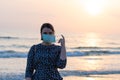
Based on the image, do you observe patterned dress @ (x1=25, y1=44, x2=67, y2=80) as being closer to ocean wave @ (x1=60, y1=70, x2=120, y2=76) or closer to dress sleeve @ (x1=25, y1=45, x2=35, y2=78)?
dress sleeve @ (x1=25, y1=45, x2=35, y2=78)

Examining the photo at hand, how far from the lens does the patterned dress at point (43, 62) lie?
4.27 meters

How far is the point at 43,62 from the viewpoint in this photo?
4266 millimetres

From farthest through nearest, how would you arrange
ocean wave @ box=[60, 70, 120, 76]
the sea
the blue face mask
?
1. the sea
2. ocean wave @ box=[60, 70, 120, 76]
3. the blue face mask

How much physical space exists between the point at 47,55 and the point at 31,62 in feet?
0.69

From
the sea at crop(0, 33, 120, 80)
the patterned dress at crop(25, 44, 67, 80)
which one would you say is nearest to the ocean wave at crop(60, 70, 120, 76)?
the sea at crop(0, 33, 120, 80)

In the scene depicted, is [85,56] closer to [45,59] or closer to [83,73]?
[83,73]

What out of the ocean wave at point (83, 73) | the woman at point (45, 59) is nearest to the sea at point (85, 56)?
the ocean wave at point (83, 73)

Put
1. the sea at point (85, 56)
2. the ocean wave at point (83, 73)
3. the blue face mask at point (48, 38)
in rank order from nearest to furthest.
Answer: the blue face mask at point (48, 38) < the ocean wave at point (83, 73) < the sea at point (85, 56)

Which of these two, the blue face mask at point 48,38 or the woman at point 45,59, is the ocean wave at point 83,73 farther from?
the blue face mask at point 48,38

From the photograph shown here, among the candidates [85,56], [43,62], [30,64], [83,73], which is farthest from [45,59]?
[85,56]

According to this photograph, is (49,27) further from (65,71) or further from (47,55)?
(65,71)

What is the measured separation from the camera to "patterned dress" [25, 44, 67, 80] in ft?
14.0

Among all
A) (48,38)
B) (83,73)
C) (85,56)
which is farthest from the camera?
(85,56)

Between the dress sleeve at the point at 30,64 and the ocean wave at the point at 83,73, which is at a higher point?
the dress sleeve at the point at 30,64
